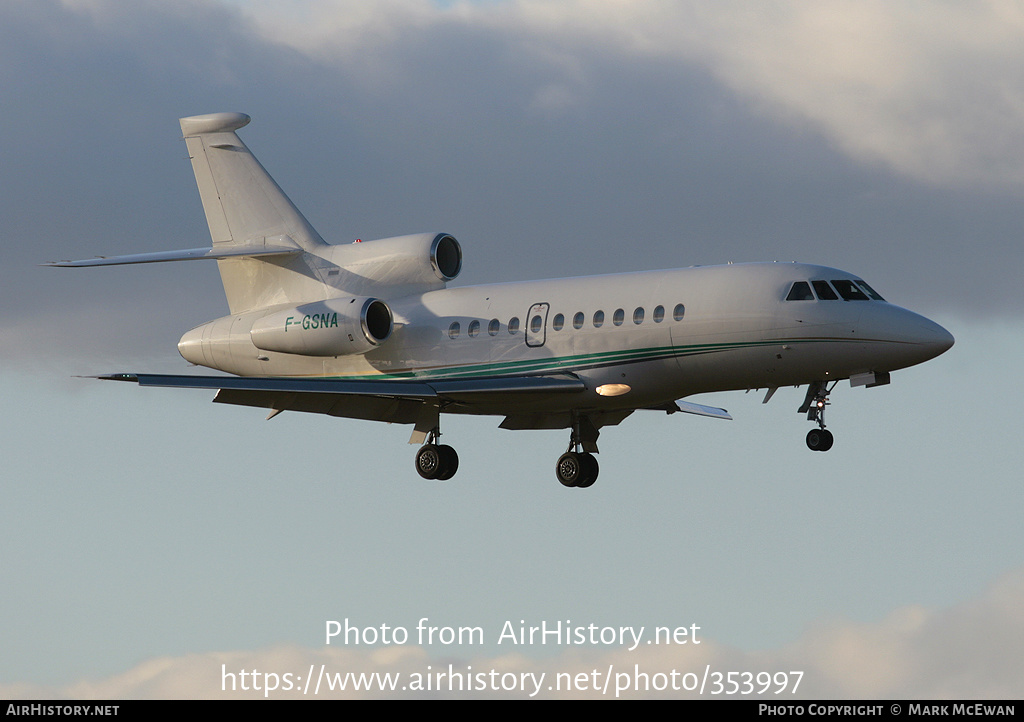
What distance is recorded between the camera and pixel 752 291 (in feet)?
103

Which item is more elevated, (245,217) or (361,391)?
(245,217)

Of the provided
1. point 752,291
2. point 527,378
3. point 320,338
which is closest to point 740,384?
point 752,291

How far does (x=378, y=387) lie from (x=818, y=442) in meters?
9.75

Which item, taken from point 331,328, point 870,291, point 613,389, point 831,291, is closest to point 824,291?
point 831,291

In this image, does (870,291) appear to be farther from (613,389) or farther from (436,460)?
(436,460)

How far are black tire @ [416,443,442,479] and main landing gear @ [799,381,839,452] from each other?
8735mm

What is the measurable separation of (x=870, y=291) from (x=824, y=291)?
111cm

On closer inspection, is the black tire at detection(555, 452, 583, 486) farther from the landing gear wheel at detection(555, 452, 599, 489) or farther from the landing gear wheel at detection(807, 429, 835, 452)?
the landing gear wheel at detection(807, 429, 835, 452)

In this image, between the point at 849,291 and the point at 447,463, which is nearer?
the point at 849,291

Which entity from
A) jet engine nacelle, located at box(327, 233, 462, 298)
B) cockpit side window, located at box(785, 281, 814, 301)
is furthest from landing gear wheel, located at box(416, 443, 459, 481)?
cockpit side window, located at box(785, 281, 814, 301)

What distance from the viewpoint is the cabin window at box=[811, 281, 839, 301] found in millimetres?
31078

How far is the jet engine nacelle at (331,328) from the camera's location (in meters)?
35.0

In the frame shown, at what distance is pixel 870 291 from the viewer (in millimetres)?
31516

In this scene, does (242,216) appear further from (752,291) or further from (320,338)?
(752,291)
